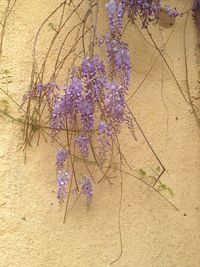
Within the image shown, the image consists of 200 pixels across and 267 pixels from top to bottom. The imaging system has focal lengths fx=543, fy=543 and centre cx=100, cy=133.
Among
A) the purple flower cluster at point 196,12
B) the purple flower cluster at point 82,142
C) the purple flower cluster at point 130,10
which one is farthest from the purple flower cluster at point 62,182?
the purple flower cluster at point 196,12

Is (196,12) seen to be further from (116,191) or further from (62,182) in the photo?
(62,182)

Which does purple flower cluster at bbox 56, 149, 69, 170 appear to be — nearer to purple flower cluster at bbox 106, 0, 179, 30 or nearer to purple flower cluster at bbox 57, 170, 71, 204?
purple flower cluster at bbox 57, 170, 71, 204

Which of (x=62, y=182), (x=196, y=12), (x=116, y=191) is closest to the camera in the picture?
(x=62, y=182)

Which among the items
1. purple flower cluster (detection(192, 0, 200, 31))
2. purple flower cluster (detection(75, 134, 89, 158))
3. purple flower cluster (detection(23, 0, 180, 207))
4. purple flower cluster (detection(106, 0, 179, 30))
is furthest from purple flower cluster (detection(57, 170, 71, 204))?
purple flower cluster (detection(192, 0, 200, 31))

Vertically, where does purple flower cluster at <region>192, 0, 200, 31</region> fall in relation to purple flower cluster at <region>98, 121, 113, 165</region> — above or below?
above

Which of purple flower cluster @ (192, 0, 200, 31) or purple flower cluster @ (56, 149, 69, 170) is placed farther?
purple flower cluster @ (192, 0, 200, 31)

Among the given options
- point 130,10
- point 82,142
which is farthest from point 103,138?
point 130,10

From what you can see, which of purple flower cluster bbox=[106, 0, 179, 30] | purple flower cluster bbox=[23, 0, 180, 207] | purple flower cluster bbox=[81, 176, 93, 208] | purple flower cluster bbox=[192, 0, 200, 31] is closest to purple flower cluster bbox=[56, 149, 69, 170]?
purple flower cluster bbox=[23, 0, 180, 207]

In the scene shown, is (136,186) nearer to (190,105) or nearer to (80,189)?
(80,189)
